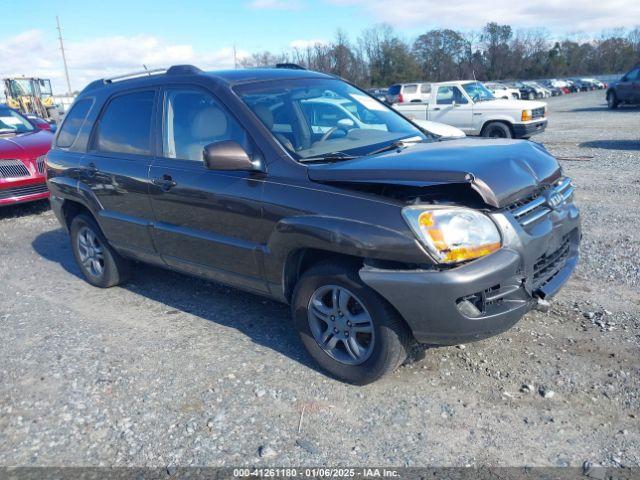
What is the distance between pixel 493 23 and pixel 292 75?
339ft

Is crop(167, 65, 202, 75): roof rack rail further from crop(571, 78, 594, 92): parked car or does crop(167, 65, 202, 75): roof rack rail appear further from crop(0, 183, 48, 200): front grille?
crop(571, 78, 594, 92): parked car

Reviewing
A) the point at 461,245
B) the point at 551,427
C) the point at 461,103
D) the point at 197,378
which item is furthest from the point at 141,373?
the point at 461,103

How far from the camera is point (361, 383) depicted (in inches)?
132

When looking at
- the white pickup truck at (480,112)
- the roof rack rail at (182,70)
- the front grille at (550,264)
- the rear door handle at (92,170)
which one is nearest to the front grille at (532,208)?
the front grille at (550,264)

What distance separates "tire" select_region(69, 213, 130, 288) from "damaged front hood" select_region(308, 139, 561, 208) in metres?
2.74

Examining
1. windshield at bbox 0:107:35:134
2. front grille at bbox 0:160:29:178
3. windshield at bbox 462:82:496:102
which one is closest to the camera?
front grille at bbox 0:160:29:178

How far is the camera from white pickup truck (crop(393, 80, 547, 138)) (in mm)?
14008

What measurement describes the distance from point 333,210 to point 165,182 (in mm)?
1616

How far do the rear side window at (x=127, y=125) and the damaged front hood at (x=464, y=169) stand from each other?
179 centimetres

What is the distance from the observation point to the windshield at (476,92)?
49.8 ft

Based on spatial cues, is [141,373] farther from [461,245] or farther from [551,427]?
[551,427]

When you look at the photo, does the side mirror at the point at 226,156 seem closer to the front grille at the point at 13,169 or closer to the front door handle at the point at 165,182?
the front door handle at the point at 165,182

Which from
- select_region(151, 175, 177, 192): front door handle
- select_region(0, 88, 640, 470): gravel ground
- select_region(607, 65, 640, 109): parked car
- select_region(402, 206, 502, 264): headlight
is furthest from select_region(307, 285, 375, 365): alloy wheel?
select_region(607, 65, 640, 109): parked car

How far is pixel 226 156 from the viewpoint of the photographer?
3.39 m
